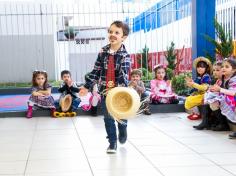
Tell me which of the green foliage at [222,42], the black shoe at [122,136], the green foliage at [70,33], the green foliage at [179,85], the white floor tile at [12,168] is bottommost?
the white floor tile at [12,168]

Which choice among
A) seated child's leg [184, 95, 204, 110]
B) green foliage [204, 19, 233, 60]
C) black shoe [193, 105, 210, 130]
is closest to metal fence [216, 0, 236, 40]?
green foliage [204, 19, 233, 60]

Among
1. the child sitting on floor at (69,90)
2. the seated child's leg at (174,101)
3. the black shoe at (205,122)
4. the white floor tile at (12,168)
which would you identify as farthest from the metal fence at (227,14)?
the white floor tile at (12,168)

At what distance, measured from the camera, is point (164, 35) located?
996 cm

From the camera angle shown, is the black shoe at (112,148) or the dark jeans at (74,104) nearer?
the black shoe at (112,148)

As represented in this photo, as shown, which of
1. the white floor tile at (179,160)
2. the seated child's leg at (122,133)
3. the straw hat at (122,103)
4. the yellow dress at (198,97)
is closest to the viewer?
the white floor tile at (179,160)

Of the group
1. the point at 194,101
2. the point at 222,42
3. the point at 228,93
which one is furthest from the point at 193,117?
the point at 228,93

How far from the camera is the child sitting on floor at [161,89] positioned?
23.3 ft

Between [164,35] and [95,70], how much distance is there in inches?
230

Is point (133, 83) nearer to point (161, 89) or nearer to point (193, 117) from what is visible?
point (161, 89)

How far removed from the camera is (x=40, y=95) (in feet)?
22.8

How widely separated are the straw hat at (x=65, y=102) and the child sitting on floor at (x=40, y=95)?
0.53 ft

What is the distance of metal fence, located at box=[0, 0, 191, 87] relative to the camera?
9633 mm

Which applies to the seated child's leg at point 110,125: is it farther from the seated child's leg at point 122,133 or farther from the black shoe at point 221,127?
the black shoe at point 221,127

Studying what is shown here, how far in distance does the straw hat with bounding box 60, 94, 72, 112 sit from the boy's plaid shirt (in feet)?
8.80
